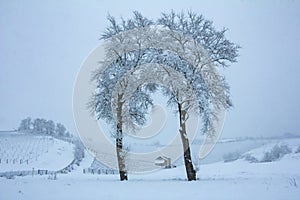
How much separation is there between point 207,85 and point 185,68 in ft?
5.17

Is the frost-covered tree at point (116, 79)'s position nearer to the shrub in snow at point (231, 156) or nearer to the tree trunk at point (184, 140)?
the tree trunk at point (184, 140)

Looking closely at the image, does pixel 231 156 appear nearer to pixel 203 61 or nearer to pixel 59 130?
pixel 203 61

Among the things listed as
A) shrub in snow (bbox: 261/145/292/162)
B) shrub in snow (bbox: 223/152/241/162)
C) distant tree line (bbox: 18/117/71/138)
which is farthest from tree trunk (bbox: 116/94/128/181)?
distant tree line (bbox: 18/117/71/138)

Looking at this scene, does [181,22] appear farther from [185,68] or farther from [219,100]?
[219,100]

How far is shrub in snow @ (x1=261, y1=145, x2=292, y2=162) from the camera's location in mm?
58141

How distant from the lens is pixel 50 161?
5053 cm

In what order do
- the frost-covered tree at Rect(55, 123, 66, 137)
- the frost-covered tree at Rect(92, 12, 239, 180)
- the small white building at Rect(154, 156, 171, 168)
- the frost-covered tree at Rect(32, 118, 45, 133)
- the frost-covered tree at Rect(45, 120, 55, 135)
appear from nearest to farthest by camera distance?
the frost-covered tree at Rect(92, 12, 239, 180) → the small white building at Rect(154, 156, 171, 168) → the frost-covered tree at Rect(32, 118, 45, 133) → the frost-covered tree at Rect(45, 120, 55, 135) → the frost-covered tree at Rect(55, 123, 66, 137)

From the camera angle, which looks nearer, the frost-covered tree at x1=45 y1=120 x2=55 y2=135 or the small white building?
the small white building

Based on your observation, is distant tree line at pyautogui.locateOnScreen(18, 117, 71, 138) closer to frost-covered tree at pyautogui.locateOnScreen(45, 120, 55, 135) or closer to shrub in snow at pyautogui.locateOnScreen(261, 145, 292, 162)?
frost-covered tree at pyautogui.locateOnScreen(45, 120, 55, 135)

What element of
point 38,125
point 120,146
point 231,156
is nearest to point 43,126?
point 38,125

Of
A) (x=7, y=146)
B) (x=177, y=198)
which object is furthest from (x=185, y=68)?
(x=7, y=146)

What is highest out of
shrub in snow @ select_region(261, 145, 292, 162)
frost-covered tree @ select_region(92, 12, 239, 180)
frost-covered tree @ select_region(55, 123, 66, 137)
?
frost-covered tree @ select_region(55, 123, 66, 137)

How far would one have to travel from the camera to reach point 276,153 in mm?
60125

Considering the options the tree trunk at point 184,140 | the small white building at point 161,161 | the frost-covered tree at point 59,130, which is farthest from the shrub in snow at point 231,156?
the frost-covered tree at point 59,130
